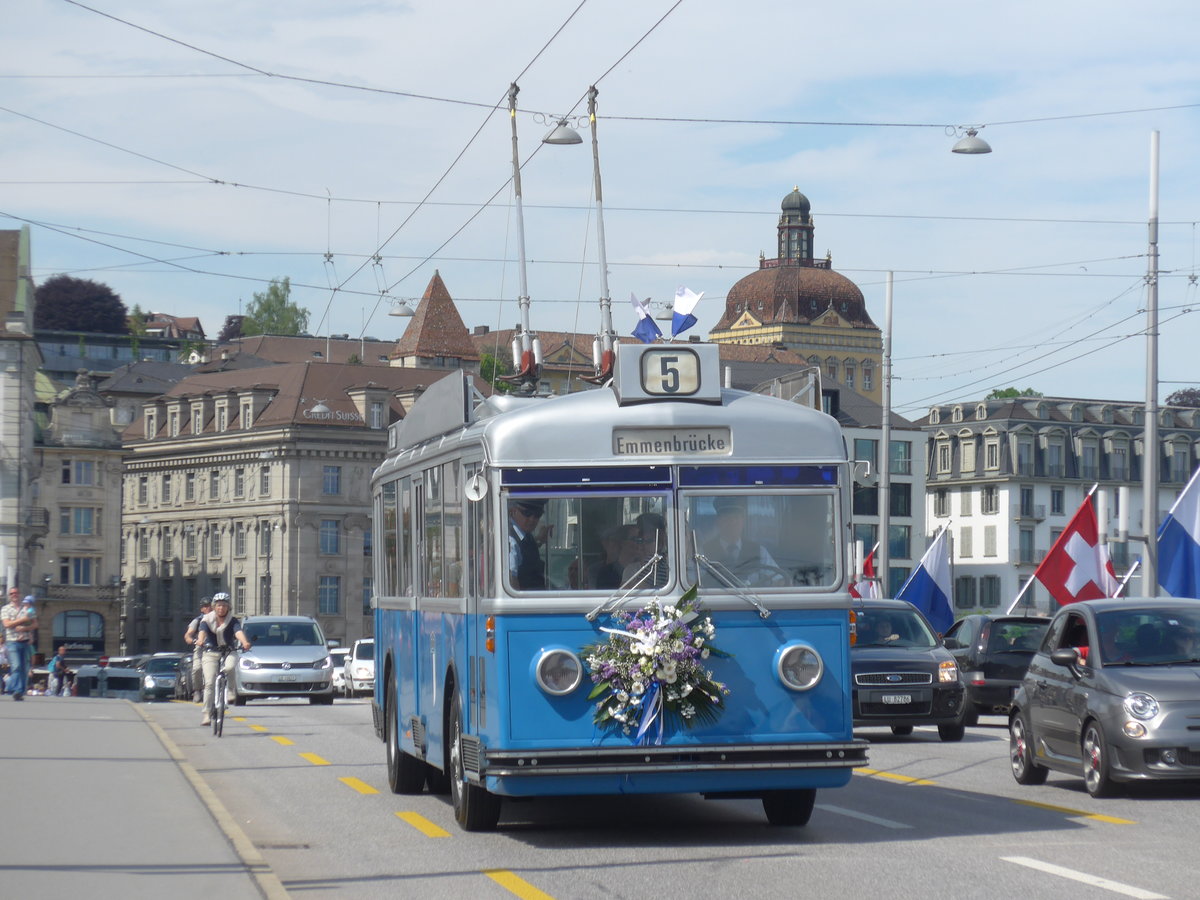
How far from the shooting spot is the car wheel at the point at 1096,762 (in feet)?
48.5

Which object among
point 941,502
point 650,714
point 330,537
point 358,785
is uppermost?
point 941,502

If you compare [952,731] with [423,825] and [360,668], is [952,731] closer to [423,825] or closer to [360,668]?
[423,825]

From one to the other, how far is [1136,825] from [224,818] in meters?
6.10

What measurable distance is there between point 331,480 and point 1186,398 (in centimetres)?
7590

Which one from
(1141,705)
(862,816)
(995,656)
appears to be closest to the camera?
(862,816)

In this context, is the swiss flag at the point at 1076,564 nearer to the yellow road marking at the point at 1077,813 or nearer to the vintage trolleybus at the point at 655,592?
the yellow road marking at the point at 1077,813

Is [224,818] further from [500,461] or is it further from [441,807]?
[500,461]

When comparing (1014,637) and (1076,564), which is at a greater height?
(1076,564)

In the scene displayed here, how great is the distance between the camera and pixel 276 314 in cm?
16200

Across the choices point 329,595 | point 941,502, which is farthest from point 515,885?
point 941,502

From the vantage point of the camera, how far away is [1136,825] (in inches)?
512

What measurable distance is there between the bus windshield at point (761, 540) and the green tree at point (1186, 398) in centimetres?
14187

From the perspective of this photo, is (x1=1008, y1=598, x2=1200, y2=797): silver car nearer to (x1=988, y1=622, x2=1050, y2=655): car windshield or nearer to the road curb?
the road curb

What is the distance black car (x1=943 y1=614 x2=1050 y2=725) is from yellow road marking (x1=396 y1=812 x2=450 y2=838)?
1371 cm
